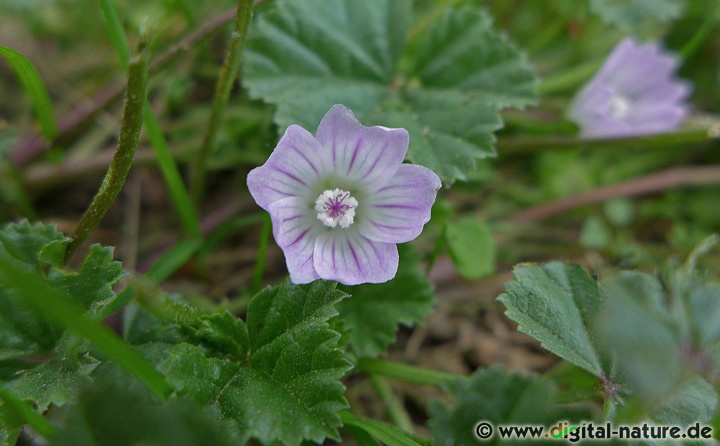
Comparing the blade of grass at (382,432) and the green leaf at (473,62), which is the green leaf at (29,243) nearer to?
the blade of grass at (382,432)

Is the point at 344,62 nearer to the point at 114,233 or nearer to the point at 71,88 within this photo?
the point at 114,233

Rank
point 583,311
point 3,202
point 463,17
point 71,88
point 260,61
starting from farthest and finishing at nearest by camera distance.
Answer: point 71,88, point 3,202, point 463,17, point 260,61, point 583,311

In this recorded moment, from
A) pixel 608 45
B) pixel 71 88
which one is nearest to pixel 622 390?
pixel 608 45

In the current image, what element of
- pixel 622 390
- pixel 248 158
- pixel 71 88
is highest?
pixel 71 88

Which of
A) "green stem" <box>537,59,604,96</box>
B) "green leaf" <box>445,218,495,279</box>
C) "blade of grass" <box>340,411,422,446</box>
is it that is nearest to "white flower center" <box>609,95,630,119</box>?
"green stem" <box>537,59,604,96</box>

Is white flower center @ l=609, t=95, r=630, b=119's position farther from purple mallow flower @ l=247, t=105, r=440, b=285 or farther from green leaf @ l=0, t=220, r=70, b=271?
green leaf @ l=0, t=220, r=70, b=271

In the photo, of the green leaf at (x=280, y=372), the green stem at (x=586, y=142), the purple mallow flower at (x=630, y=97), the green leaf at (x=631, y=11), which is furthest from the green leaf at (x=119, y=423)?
the green leaf at (x=631, y=11)

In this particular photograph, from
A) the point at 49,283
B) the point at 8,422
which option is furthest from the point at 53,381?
the point at 49,283
